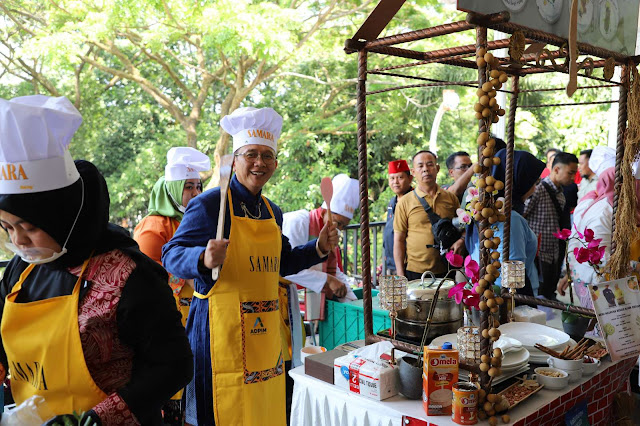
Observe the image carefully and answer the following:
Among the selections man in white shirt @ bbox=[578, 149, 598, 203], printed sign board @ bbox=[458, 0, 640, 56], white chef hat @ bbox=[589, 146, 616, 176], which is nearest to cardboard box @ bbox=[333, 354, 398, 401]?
printed sign board @ bbox=[458, 0, 640, 56]

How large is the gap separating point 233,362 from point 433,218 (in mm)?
2002

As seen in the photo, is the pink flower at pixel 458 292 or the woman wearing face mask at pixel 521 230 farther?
the woman wearing face mask at pixel 521 230

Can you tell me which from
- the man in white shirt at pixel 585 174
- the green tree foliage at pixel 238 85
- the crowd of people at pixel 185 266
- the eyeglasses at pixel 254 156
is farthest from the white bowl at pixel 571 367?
the green tree foliage at pixel 238 85

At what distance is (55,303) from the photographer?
1.22 metres

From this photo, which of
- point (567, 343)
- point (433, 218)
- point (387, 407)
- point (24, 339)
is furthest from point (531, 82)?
point (24, 339)

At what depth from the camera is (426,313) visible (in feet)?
6.46

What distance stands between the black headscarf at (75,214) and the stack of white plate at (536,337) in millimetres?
1499

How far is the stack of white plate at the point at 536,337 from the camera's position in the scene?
6.54ft

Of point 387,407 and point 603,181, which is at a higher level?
point 603,181

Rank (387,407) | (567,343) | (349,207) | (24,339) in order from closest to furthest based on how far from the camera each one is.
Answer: (24,339) → (387,407) → (567,343) → (349,207)

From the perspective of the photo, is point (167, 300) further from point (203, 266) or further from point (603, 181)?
point (603, 181)

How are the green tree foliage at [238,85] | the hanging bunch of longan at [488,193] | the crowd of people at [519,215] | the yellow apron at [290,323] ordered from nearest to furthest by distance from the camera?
the hanging bunch of longan at [488,193] < the yellow apron at [290,323] < the crowd of people at [519,215] < the green tree foliage at [238,85]

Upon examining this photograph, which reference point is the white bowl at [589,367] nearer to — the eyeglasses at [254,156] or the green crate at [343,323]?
the green crate at [343,323]

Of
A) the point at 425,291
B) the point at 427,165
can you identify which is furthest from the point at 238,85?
the point at 425,291
